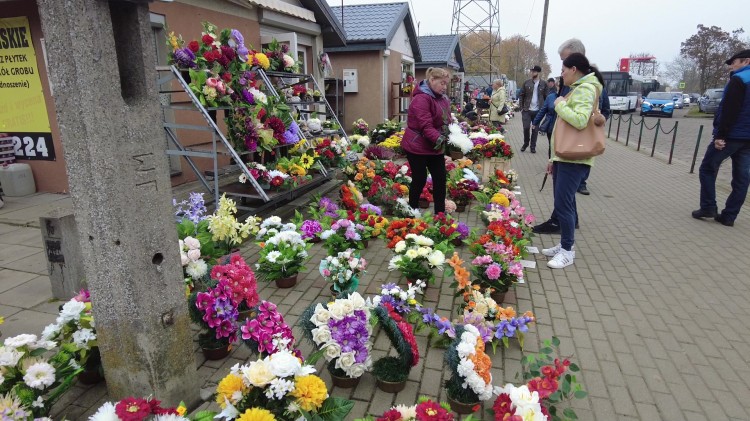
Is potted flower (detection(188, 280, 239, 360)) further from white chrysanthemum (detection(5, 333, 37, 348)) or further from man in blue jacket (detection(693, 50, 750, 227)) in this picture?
man in blue jacket (detection(693, 50, 750, 227))

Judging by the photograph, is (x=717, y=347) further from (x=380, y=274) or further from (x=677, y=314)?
(x=380, y=274)

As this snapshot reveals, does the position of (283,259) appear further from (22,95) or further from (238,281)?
(22,95)

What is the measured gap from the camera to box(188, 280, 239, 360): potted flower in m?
2.69

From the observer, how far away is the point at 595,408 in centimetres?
243

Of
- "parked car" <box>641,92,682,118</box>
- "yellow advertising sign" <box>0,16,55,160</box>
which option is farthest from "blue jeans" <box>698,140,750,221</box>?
"parked car" <box>641,92,682,118</box>

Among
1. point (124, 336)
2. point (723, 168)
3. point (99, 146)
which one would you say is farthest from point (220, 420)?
point (723, 168)

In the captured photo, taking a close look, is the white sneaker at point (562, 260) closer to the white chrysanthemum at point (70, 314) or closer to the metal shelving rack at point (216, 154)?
the metal shelving rack at point (216, 154)

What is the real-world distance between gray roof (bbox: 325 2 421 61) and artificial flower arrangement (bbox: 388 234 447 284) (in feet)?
34.8

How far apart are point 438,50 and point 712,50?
3525 cm

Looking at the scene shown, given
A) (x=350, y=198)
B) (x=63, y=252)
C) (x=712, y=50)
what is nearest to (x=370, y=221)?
(x=350, y=198)

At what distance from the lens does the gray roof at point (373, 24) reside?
13.8 metres

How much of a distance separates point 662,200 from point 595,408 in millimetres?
5953

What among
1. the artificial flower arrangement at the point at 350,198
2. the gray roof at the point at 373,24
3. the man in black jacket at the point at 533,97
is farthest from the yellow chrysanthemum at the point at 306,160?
the gray roof at the point at 373,24

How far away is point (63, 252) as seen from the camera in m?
3.21
